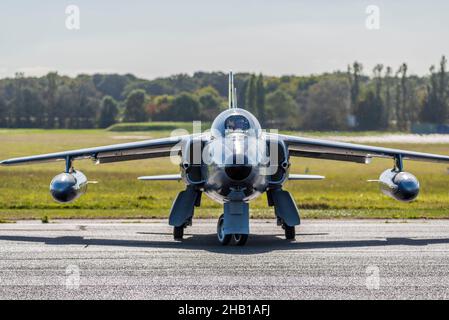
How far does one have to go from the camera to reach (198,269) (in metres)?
16.0

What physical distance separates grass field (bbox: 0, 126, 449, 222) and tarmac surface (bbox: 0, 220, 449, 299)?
21.4 ft

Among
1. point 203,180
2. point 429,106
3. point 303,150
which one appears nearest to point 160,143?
point 203,180

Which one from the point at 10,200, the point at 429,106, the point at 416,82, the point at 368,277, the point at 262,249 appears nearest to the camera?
the point at 368,277

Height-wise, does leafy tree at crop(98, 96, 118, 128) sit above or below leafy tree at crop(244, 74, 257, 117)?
below

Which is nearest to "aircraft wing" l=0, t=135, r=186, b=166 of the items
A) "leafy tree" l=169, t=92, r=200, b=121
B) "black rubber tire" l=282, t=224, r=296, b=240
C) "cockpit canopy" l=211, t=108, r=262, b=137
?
"cockpit canopy" l=211, t=108, r=262, b=137

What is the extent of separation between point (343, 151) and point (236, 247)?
6.33m

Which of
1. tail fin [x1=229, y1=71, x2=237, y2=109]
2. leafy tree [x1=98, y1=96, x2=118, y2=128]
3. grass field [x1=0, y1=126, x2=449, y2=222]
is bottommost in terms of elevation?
grass field [x1=0, y1=126, x2=449, y2=222]

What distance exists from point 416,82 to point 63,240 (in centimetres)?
8412

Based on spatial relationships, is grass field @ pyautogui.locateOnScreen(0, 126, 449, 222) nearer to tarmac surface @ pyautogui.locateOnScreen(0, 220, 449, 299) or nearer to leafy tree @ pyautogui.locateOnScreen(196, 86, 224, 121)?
leafy tree @ pyautogui.locateOnScreen(196, 86, 224, 121)

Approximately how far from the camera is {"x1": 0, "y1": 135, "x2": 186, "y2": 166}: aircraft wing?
2347 cm

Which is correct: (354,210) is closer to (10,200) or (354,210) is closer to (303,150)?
(303,150)

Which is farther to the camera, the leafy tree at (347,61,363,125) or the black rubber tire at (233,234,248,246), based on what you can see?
the leafy tree at (347,61,363,125)

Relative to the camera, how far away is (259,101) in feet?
→ 200

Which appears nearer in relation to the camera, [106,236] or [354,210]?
[106,236]
